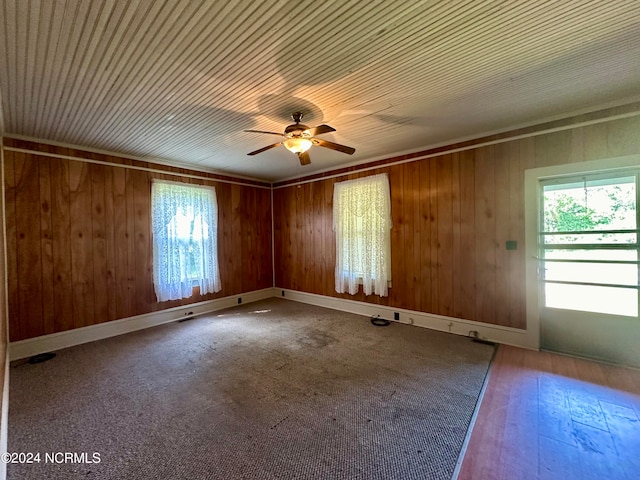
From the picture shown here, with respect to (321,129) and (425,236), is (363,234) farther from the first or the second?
(321,129)

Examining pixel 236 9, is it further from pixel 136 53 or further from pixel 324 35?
pixel 136 53

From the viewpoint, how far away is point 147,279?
394 centimetres

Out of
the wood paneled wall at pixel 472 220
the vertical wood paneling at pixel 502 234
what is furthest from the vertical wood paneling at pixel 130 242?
the vertical wood paneling at pixel 502 234

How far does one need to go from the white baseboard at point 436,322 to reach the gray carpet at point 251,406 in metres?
0.23

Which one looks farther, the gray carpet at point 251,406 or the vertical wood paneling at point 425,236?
the vertical wood paneling at point 425,236

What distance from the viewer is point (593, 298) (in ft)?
9.00

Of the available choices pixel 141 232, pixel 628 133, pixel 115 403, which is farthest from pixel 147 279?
pixel 628 133

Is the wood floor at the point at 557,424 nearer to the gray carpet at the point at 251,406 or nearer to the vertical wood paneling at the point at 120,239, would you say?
the gray carpet at the point at 251,406

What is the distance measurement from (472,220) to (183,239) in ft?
13.6

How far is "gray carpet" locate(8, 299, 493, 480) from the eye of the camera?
1.53 metres

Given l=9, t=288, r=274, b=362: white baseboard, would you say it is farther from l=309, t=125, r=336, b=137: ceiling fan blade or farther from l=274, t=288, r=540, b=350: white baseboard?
l=309, t=125, r=336, b=137: ceiling fan blade

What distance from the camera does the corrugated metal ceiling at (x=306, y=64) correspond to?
1.42 meters

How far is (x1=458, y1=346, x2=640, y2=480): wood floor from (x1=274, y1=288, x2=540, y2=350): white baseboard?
0.40m

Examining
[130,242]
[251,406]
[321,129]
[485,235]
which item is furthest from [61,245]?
[485,235]
